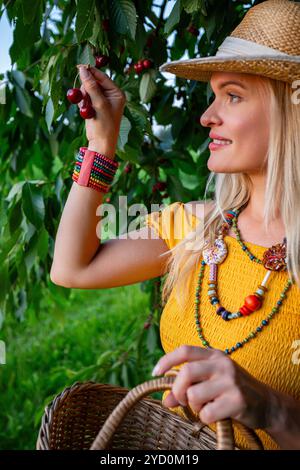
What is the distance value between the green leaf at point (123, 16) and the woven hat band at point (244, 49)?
21 centimetres

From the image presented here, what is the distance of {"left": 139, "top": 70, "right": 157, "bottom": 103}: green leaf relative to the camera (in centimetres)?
162

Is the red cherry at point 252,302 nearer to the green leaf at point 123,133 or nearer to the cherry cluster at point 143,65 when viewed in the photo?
the green leaf at point 123,133

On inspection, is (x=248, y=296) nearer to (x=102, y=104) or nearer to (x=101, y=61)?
(x=102, y=104)

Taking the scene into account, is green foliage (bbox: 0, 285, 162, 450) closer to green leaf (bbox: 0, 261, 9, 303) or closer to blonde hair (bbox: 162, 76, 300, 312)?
green leaf (bbox: 0, 261, 9, 303)

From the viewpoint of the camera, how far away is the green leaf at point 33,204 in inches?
71.2

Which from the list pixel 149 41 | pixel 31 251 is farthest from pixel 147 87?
pixel 31 251

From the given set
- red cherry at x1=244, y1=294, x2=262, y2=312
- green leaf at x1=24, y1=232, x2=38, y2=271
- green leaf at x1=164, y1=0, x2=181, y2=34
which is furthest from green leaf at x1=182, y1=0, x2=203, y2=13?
green leaf at x1=24, y1=232, x2=38, y2=271

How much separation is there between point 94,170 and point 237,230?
329 millimetres

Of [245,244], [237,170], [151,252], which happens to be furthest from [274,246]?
[151,252]

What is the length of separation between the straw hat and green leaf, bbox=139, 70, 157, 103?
36 centimetres

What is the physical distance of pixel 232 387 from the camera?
93cm

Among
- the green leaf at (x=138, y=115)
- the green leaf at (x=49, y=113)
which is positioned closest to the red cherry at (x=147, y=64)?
the green leaf at (x=138, y=115)

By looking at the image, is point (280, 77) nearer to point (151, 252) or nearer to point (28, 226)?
point (151, 252)

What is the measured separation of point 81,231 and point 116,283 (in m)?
0.16
